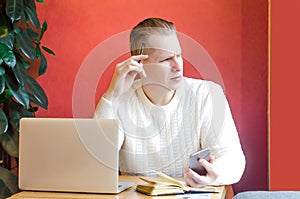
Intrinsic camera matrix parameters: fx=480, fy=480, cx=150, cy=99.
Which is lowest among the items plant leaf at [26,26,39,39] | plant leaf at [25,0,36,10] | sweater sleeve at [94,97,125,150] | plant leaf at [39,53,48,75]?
sweater sleeve at [94,97,125,150]

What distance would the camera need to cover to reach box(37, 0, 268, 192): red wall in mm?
2414

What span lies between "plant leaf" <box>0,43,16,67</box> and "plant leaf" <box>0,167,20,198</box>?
568mm

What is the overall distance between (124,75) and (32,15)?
0.75 m

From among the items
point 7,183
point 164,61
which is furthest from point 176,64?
point 7,183

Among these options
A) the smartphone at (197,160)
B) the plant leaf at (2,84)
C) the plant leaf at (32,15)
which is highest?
the plant leaf at (32,15)

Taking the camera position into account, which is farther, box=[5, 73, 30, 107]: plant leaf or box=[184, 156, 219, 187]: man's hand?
box=[5, 73, 30, 107]: plant leaf

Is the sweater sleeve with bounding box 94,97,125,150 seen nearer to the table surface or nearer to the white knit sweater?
the white knit sweater

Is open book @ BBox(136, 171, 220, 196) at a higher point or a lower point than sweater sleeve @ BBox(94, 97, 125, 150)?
lower

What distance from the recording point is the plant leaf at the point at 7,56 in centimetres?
228

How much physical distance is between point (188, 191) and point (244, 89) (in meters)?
0.89

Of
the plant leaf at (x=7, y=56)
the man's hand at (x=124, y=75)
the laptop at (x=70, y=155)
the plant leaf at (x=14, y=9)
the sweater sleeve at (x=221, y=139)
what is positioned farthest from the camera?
the plant leaf at (x=14, y=9)

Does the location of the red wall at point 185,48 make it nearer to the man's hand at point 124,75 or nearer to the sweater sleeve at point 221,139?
the sweater sleeve at point 221,139
